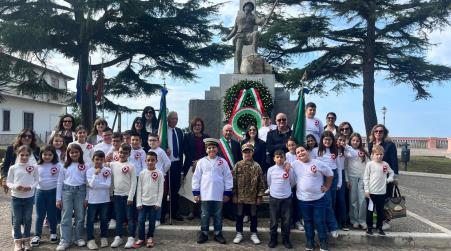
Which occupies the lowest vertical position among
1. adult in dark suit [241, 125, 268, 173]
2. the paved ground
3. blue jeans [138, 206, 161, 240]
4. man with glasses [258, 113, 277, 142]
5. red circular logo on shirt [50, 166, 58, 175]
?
the paved ground

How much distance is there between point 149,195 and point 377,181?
11.3 ft

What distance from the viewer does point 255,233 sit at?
626cm

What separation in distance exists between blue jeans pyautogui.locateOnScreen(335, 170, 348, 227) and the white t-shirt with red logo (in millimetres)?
910

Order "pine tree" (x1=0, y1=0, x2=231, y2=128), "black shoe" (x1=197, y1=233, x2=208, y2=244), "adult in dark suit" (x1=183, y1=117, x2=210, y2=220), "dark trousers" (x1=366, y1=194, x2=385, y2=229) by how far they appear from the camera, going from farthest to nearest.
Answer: "pine tree" (x1=0, y1=0, x2=231, y2=128), "adult in dark suit" (x1=183, y1=117, x2=210, y2=220), "dark trousers" (x1=366, y1=194, x2=385, y2=229), "black shoe" (x1=197, y1=233, x2=208, y2=244)

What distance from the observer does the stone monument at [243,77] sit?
10.5 metres

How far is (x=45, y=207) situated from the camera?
602 cm

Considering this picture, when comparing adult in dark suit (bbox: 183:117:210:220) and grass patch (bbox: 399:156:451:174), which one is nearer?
adult in dark suit (bbox: 183:117:210:220)

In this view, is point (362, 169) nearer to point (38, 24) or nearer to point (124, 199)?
point (124, 199)

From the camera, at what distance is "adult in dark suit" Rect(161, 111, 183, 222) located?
23.7 feet

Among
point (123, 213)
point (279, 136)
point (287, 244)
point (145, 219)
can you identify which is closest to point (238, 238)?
point (287, 244)

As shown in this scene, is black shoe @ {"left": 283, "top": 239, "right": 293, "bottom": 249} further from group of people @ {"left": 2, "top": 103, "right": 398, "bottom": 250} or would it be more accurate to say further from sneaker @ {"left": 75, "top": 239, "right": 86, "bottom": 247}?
sneaker @ {"left": 75, "top": 239, "right": 86, "bottom": 247}

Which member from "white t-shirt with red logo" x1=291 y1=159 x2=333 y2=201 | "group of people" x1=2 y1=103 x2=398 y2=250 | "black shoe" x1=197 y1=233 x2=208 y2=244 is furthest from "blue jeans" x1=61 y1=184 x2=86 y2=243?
"white t-shirt with red logo" x1=291 y1=159 x2=333 y2=201

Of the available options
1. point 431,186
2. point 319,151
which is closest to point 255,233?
point 319,151

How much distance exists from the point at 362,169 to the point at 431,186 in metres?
8.82
